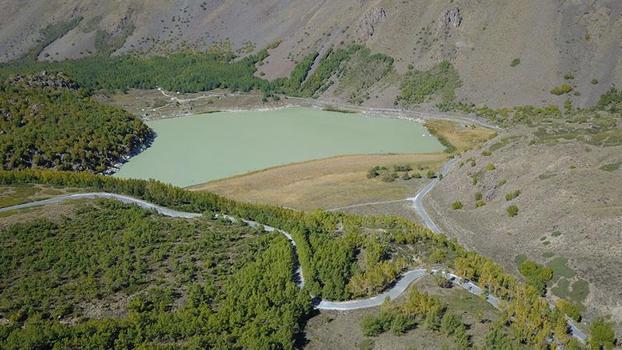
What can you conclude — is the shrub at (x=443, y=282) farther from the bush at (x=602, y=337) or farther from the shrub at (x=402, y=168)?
the shrub at (x=402, y=168)

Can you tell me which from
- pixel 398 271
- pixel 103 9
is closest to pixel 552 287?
pixel 398 271

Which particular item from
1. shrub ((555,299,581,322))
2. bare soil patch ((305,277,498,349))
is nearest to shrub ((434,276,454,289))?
bare soil patch ((305,277,498,349))

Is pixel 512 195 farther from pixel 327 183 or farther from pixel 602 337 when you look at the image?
pixel 327 183

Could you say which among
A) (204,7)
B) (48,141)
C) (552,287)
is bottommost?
(552,287)

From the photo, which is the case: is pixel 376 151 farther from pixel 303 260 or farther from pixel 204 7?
pixel 204 7

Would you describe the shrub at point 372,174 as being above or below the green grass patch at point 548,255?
above

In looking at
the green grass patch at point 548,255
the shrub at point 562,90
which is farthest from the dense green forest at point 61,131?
the shrub at point 562,90
